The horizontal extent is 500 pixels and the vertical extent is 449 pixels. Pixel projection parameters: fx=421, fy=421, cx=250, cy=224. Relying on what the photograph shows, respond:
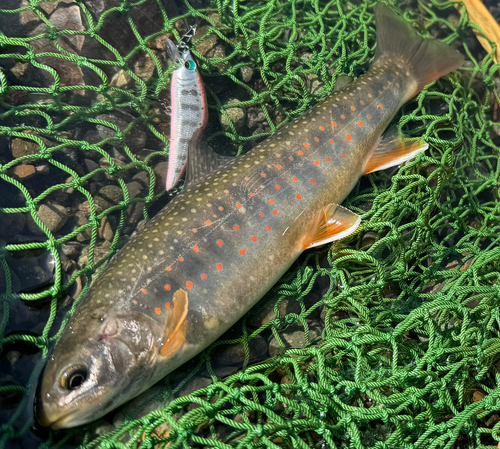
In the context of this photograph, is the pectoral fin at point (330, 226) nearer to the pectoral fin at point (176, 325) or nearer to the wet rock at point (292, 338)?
the wet rock at point (292, 338)

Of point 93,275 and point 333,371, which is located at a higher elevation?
point 93,275

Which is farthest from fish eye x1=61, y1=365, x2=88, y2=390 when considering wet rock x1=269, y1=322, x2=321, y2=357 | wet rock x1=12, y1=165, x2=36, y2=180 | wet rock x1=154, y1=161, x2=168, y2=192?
wet rock x1=12, y1=165, x2=36, y2=180

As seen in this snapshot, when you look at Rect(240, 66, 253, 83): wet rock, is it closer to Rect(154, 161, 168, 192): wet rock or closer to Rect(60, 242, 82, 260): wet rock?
Rect(154, 161, 168, 192): wet rock

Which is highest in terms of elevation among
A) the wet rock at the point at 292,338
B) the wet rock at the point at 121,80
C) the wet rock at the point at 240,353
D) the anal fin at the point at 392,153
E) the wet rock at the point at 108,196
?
the wet rock at the point at 121,80

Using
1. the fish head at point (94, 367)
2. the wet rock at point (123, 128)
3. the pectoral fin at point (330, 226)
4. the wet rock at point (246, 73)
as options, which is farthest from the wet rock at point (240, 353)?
the wet rock at point (246, 73)

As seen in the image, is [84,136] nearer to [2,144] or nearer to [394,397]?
[2,144]

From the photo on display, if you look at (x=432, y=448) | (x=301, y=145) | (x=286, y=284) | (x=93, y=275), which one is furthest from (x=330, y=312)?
(x=93, y=275)

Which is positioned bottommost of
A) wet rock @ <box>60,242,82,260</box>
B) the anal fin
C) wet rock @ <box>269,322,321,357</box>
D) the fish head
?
wet rock @ <box>269,322,321,357</box>
